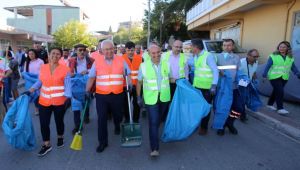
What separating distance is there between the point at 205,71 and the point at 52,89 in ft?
9.05

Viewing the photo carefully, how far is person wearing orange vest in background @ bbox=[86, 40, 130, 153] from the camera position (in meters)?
4.33

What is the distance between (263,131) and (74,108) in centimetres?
399

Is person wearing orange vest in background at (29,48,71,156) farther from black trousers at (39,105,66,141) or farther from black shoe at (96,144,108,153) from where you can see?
black shoe at (96,144,108,153)

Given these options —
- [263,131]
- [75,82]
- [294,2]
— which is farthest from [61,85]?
[294,2]

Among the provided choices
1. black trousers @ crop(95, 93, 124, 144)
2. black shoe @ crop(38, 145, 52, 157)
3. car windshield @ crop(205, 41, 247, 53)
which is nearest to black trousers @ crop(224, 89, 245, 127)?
black trousers @ crop(95, 93, 124, 144)

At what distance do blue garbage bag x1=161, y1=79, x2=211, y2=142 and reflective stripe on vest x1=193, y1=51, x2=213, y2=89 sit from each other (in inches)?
31.7

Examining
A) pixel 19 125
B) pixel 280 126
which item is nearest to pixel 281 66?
pixel 280 126

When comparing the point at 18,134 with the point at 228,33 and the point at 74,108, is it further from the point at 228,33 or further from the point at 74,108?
the point at 228,33

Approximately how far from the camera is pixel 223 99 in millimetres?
5098

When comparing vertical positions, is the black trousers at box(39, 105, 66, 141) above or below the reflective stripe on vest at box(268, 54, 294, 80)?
below

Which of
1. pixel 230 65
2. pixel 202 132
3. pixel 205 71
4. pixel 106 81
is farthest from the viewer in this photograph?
pixel 202 132

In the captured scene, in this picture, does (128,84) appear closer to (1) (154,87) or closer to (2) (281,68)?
(1) (154,87)

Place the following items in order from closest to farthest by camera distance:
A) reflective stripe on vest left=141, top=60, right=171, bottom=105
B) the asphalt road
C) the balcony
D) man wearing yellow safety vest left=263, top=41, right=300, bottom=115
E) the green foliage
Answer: the asphalt road → reflective stripe on vest left=141, top=60, right=171, bottom=105 → man wearing yellow safety vest left=263, top=41, right=300, bottom=115 → the balcony → the green foliage

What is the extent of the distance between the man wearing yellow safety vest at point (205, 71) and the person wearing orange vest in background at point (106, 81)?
149 centimetres
